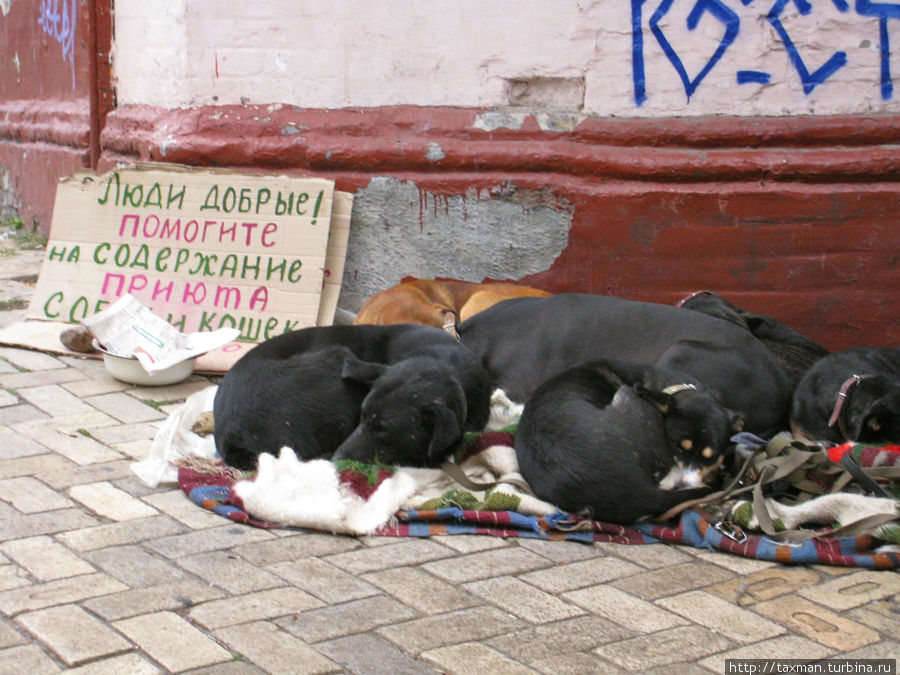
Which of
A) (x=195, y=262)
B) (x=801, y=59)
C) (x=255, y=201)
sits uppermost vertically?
(x=801, y=59)

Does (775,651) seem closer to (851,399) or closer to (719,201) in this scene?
(851,399)

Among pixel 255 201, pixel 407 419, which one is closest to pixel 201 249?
pixel 255 201

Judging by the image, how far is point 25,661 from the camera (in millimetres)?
2559

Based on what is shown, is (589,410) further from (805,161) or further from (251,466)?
(805,161)

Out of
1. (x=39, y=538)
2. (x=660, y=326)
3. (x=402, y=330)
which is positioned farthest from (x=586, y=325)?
(x=39, y=538)

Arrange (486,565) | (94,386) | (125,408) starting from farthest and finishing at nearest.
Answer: (94,386)
(125,408)
(486,565)

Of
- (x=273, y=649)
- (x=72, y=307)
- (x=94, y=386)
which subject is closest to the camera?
(x=273, y=649)

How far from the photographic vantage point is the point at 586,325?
4676 mm

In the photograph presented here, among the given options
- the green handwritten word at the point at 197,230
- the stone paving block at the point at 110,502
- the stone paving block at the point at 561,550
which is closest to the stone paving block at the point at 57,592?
the stone paving block at the point at 110,502

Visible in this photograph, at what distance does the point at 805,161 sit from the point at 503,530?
2.67m

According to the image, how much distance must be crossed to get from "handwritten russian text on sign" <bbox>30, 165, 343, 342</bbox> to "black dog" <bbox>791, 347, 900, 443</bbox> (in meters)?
2.57

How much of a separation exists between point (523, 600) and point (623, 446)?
27.5 inches

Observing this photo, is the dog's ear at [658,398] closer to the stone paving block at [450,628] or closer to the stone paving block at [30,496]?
the stone paving block at [450,628]

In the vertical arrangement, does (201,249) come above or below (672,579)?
above
